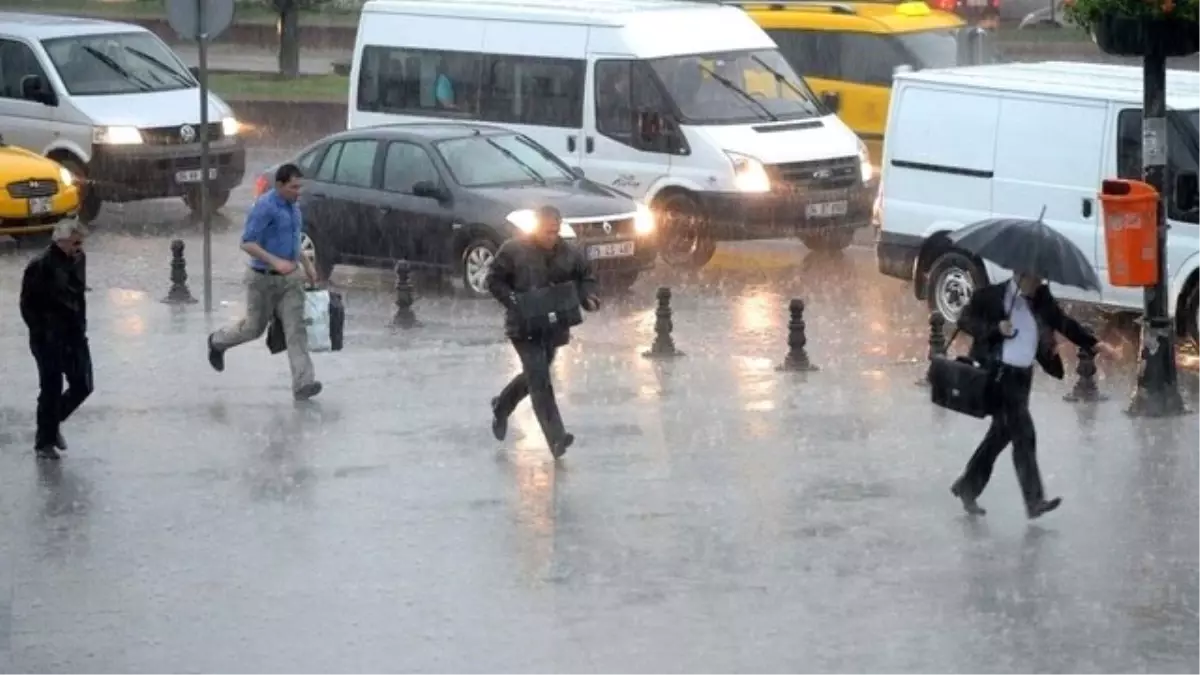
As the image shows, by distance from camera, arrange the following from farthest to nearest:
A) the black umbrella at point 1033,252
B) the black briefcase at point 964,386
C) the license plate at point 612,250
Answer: the license plate at point 612,250 → the black briefcase at point 964,386 → the black umbrella at point 1033,252

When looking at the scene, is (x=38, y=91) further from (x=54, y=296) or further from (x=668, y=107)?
(x=54, y=296)

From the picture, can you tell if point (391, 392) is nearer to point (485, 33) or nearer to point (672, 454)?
point (672, 454)

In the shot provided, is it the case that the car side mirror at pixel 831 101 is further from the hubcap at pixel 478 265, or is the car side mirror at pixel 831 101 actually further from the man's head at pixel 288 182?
the man's head at pixel 288 182

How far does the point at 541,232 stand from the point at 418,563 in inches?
107

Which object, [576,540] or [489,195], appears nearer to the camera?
[576,540]

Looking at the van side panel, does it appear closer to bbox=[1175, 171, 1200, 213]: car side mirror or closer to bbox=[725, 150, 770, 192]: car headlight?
bbox=[1175, 171, 1200, 213]: car side mirror

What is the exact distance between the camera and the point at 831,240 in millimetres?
23609

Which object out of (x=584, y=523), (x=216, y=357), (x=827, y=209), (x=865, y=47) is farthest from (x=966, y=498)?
(x=865, y=47)

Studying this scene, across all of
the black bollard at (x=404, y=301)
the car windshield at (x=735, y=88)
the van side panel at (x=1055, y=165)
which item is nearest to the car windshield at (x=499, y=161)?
the car windshield at (x=735, y=88)

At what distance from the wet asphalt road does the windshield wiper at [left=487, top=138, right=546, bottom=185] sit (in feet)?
9.11

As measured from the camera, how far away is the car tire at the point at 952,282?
19.1 metres

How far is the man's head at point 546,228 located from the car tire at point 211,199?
1264 centimetres

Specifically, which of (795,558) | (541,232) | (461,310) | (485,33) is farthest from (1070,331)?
(485,33)

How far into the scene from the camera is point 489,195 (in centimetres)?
2109
